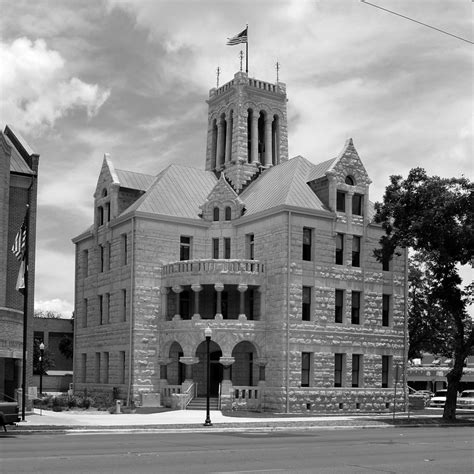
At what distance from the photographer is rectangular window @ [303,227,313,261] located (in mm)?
49000

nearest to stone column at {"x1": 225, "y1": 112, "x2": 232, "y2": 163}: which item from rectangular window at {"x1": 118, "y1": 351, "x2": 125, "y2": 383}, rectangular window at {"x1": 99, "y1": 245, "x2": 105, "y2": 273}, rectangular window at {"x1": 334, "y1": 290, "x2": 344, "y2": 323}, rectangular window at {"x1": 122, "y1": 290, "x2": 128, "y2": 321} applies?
rectangular window at {"x1": 99, "y1": 245, "x2": 105, "y2": 273}

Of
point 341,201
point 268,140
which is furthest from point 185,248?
point 268,140

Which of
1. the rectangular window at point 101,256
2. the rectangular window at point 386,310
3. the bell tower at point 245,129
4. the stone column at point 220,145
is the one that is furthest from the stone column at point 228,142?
the rectangular window at point 386,310

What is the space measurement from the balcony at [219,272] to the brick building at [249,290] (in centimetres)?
7

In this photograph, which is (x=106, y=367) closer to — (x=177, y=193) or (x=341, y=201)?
(x=177, y=193)

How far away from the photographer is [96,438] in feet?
90.4

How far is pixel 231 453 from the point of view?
21562 millimetres

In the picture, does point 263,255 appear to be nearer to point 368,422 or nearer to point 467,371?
point 368,422

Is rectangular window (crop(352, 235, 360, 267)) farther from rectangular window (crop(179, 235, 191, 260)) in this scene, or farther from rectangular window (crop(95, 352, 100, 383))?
rectangular window (crop(95, 352, 100, 383))

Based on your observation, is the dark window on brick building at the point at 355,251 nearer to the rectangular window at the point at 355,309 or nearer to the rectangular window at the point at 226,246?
the rectangular window at the point at 355,309

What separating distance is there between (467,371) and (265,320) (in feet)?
153

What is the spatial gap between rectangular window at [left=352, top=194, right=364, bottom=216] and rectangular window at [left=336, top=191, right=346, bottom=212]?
841 mm

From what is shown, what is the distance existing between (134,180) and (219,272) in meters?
10.6

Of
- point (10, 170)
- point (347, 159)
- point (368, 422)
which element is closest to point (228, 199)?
point (347, 159)
